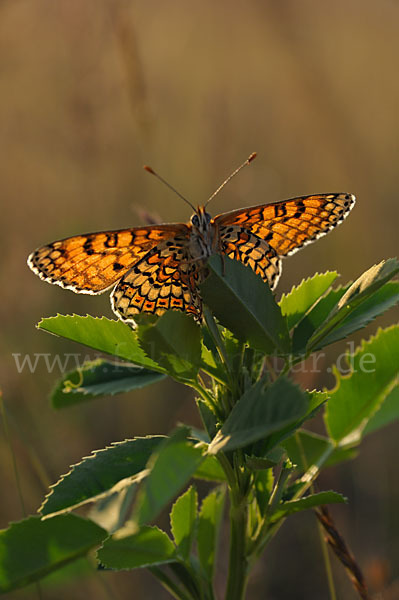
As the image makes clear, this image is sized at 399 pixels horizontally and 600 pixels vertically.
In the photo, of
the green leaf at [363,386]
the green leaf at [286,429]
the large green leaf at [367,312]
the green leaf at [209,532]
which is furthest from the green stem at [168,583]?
the large green leaf at [367,312]

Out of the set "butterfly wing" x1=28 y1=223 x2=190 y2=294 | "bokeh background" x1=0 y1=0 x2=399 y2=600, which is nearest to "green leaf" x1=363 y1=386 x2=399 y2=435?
"butterfly wing" x1=28 y1=223 x2=190 y2=294

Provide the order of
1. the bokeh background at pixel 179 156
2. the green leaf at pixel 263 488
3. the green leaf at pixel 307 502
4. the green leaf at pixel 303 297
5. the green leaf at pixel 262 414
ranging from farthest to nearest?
the bokeh background at pixel 179 156
the green leaf at pixel 303 297
the green leaf at pixel 263 488
the green leaf at pixel 307 502
the green leaf at pixel 262 414

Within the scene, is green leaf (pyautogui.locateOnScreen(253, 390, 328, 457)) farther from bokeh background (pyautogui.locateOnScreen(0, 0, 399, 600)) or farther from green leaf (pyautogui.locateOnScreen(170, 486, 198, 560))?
bokeh background (pyautogui.locateOnScreen(0, 0, 399, 600))

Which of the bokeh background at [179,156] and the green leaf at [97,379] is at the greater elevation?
the bokeh background at [179,156]

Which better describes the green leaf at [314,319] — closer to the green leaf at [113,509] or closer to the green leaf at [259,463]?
the green leaf at [259,463]

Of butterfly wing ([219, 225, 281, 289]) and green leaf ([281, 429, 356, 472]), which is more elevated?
butterfly wing ([219, 225, 281, 289])

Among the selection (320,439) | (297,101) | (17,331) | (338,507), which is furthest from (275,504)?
(297,101)

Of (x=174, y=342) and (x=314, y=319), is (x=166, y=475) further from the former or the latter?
(x=314, y=319)

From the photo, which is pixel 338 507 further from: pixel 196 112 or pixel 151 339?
pixel 196 112
